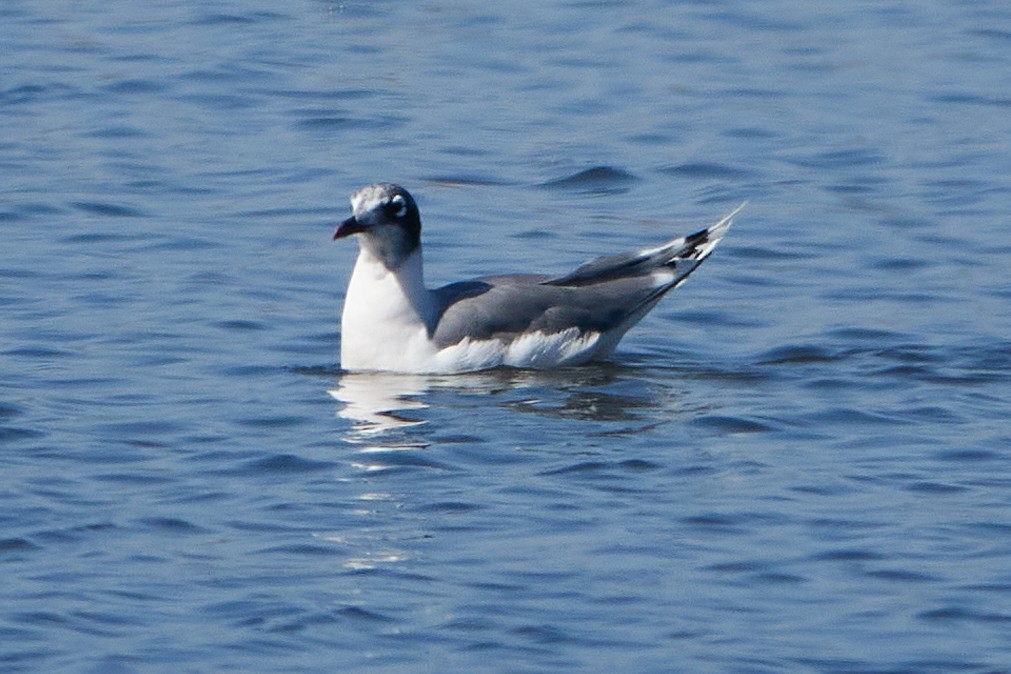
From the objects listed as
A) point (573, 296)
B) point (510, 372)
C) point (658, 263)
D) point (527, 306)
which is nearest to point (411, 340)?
point (510, 372)

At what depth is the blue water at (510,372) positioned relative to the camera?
334 inches

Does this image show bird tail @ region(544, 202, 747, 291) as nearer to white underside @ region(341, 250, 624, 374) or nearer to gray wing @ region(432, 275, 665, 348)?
gray wing @ region(432, 275, 665, 348)

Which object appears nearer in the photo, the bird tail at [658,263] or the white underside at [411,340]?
the white underside at [411,340]

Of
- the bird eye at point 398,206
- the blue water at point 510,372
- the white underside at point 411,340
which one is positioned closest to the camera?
the blue water at point 510,372

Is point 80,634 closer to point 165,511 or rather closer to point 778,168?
point 165,511

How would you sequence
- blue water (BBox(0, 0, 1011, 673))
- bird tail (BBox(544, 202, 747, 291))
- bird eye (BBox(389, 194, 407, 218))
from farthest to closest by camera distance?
bird tail (BBox(544, 202, 747, 291)), bird eye (BBox(389, 194, 407, 218)), blue water (BBox(0, 0, 1011, 673))

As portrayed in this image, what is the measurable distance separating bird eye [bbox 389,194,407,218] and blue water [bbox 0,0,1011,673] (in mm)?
846

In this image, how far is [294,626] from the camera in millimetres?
8305

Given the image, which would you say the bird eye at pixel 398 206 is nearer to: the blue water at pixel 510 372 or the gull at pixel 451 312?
the gull at pixel 451 312

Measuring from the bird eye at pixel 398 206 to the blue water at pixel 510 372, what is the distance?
2.78ft

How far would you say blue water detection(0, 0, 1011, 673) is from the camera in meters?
8.48

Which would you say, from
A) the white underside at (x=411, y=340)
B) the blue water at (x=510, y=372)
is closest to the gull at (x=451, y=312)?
the white underside at (x=411, y=340)

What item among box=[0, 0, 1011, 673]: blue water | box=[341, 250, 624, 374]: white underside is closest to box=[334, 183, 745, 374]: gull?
box=[341, 250, 624, 374]: white underside

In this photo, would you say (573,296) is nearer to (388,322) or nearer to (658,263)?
(658,263)
